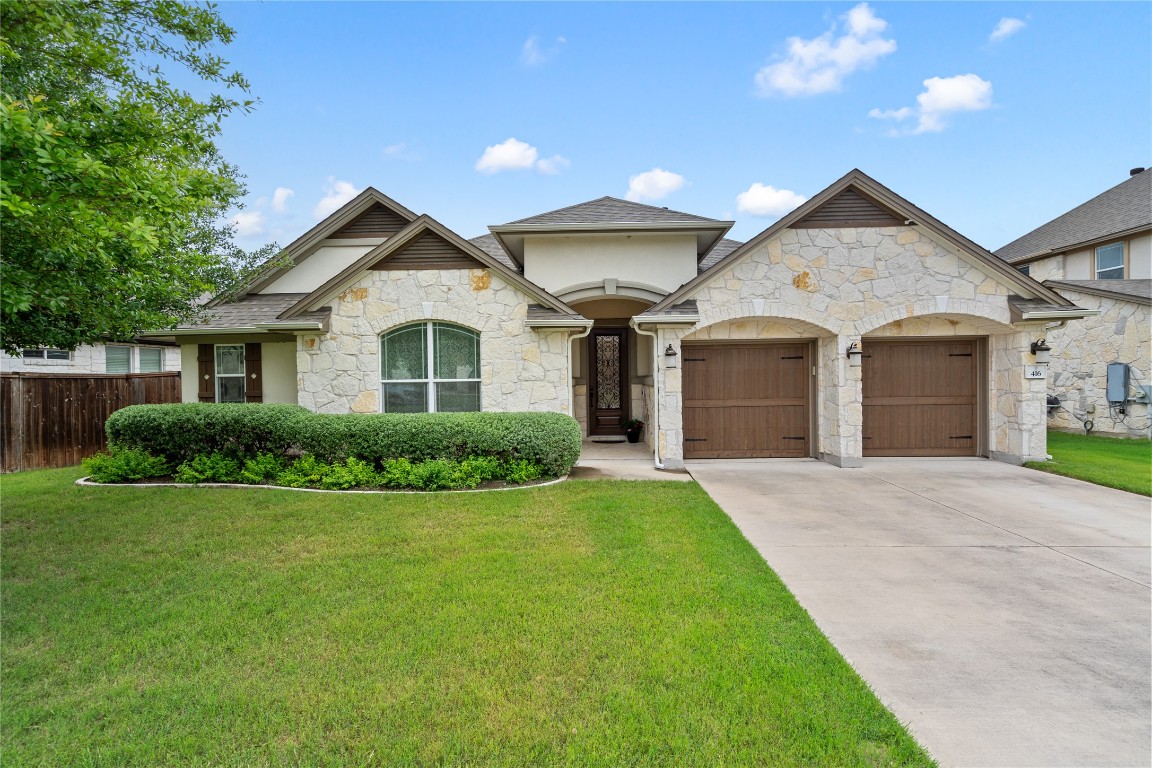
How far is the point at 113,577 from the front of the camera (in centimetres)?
473

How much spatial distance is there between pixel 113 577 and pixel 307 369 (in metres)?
5.32

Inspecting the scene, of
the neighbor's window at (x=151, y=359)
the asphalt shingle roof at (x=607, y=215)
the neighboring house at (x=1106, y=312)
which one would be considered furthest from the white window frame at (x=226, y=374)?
the neighboring house at (x=1106, y=312)

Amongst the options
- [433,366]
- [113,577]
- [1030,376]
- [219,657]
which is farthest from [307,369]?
[1030,376]

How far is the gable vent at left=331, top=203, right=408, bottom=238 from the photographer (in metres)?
12.5

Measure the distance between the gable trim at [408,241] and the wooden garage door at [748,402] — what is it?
10.8ft

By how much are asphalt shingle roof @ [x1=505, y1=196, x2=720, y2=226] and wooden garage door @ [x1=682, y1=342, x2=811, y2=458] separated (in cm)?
307

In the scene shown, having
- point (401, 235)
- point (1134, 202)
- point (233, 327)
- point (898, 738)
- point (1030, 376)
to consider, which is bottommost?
point (898, 738)

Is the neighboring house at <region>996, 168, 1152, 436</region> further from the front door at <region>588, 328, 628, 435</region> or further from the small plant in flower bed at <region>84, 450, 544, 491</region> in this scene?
the small plant in flower bed at <region>84, 450, 544, 491</region>

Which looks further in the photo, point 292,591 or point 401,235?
point 401,235

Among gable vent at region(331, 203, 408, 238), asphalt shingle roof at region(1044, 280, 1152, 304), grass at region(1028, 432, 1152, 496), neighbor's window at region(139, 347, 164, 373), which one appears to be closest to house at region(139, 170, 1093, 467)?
grass at region(1028, 432, 1152, 496)

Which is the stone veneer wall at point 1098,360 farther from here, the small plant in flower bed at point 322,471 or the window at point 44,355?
the window at point 44,355

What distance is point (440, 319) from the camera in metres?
9.52

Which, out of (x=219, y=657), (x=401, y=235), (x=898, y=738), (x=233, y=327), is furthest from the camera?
(x=233, y=327)

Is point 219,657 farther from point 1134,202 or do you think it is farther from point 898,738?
point 1134,202
